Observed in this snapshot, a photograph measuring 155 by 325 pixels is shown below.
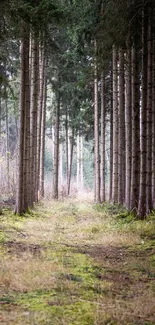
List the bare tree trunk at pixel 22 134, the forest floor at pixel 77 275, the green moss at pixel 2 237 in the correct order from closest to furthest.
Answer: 1. the forest floor at pixel 77 275
2. the green moss at pixel 2 237
3. the bare tree trunk at pixel 22 134

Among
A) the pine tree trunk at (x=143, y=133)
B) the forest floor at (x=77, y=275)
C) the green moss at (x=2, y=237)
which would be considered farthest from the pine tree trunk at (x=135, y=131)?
the green moss at (x=2, y=237)

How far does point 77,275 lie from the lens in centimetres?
525

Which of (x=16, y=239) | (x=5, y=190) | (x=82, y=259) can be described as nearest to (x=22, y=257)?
(x=82, y=259)

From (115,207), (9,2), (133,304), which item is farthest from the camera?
(115,207)

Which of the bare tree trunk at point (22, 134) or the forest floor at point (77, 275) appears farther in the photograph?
the bare tree trunk at point (22, 134)

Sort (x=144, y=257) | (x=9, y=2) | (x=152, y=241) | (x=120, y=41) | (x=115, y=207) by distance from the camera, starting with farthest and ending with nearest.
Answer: (x=115, y=207) → (x=120, y=41) → (x=152, y=241) → (x=9, y=2) → (x=144, y=257)

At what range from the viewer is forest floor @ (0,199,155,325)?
147 inches

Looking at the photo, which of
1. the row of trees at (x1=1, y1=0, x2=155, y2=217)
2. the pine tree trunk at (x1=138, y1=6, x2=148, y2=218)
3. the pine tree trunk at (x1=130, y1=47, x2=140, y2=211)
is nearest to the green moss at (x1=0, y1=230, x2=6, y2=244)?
the row of trees at (x1=1, y1=0, x2=155, y2=217)

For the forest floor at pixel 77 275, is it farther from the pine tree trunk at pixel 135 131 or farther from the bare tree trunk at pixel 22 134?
the bare tree trunk at pixel 22 134

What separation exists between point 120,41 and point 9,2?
10.8ft

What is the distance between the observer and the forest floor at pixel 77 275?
3.73 metres

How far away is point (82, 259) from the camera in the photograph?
6.35 m

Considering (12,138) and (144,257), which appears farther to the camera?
(12,138)

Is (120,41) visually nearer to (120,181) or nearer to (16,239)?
(16,239)
